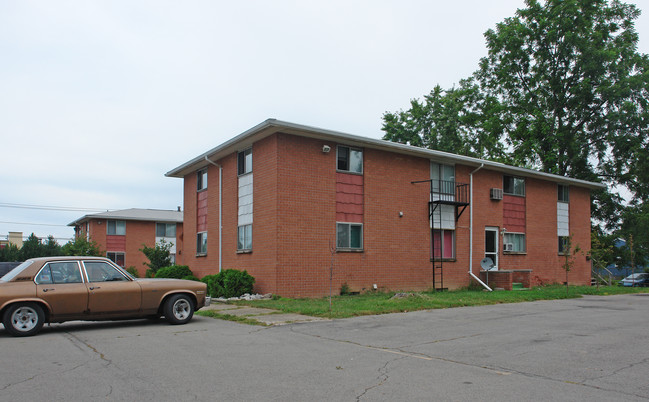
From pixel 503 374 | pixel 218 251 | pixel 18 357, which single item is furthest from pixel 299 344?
pixel 218 251

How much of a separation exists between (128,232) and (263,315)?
34.0m

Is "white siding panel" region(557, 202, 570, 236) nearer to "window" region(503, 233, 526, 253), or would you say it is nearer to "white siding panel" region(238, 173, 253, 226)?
"window" region(503, 233, 526, 253)

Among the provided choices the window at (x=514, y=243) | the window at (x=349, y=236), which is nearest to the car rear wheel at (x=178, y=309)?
the window at (x=349, y=236)

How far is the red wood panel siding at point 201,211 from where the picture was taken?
24828mm

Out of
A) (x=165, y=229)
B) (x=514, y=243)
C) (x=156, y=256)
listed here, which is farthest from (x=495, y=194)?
(x=165, y=229)

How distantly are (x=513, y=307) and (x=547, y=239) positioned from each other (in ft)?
46.5

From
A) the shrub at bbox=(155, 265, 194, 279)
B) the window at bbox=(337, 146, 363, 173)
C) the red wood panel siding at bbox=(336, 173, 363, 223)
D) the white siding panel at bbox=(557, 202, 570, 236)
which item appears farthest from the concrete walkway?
the white siding panel at bbox=(557, 202, 570, 236)

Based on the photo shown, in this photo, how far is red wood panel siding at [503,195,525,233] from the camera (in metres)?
26.4

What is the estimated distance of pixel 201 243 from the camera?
82.1 ft

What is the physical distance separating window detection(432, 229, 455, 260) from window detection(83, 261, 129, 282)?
1458 cm

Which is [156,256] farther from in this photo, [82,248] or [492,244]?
[492,244]

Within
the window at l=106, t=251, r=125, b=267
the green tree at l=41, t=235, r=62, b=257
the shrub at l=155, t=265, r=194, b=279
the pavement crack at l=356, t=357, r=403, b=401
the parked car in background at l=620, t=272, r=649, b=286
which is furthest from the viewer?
the green tree at l=41, t=235, r=62, b=257

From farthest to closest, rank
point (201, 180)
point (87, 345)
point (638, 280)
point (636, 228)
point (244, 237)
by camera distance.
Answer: point (638, 280) < point (636, 228) < point (201, 180) < point (244, 237) < point (87, 345)

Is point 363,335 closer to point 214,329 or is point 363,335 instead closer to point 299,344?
point 299,344
